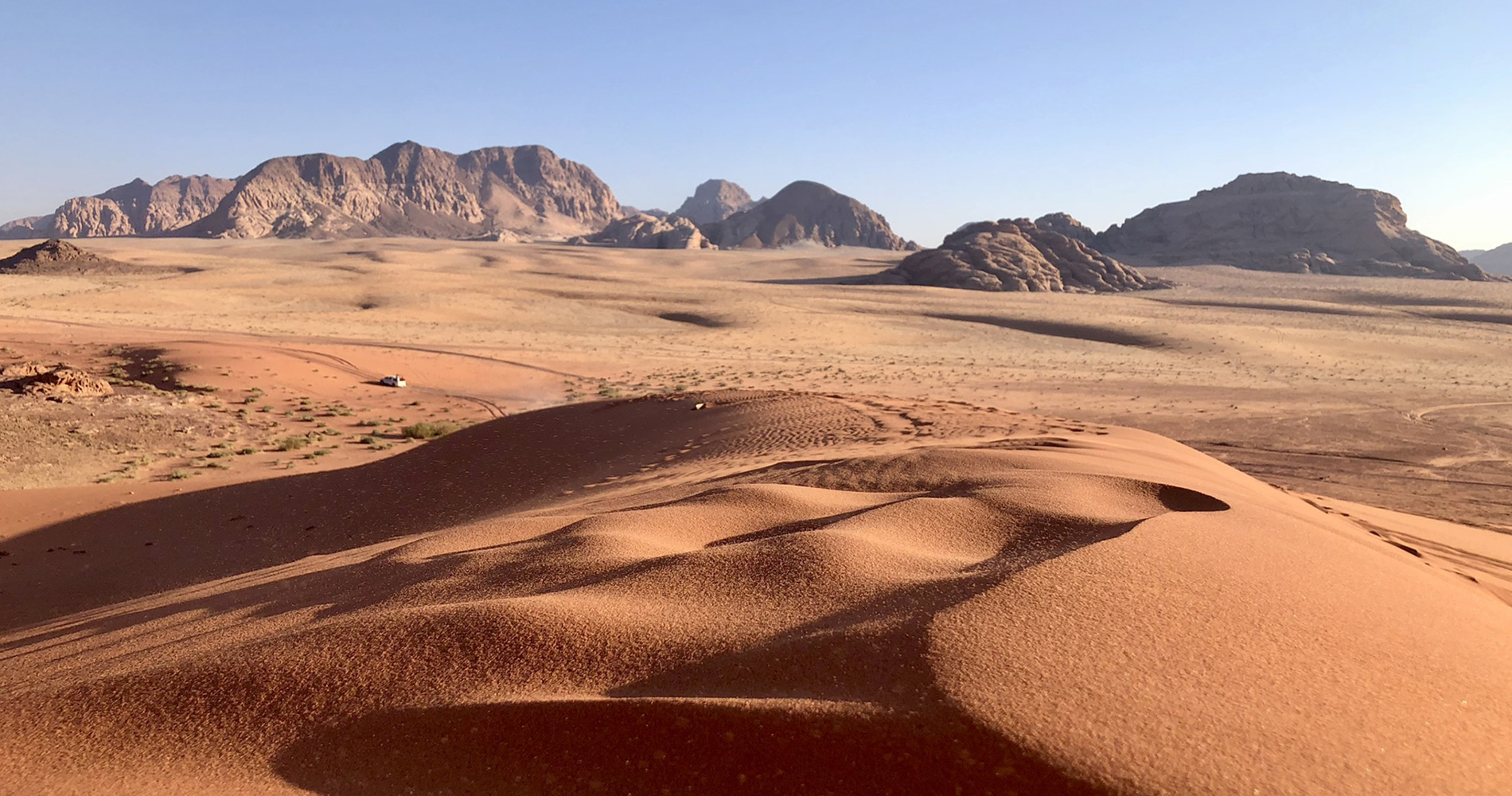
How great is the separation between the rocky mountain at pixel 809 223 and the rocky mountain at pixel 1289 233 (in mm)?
62865

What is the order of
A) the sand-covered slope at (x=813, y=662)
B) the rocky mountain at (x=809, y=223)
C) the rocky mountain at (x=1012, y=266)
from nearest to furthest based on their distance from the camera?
the sand-covered slope at (x=813, y=662) < the rocky mountain at (x=1012, y=266) < the rocky mountain at (x=809, y=223)

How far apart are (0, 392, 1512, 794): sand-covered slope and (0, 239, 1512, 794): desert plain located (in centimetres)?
2

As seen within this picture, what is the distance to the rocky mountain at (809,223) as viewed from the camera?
169m

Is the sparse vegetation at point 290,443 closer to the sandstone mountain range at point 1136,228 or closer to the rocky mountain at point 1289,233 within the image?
the sandstone mountain range at point 1136,228

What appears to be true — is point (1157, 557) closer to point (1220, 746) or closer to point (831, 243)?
point (1220, 746)

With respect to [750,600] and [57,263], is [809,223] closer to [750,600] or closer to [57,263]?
[57,263]

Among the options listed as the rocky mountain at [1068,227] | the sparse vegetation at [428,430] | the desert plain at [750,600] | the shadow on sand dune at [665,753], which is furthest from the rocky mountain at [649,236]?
the shadow on sand dune at [665,753]

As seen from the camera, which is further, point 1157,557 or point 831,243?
point 831,243

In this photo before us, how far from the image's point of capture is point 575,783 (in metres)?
3.51

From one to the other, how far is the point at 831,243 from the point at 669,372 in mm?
152377

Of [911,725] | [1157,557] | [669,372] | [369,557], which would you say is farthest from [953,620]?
[669,372]

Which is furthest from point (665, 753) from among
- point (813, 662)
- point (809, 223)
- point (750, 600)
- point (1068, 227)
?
point (809, 223)

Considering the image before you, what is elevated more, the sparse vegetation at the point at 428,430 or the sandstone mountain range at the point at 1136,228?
the sandstone mountain range at the point at 1136,228

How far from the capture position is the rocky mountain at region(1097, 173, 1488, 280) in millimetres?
100188
